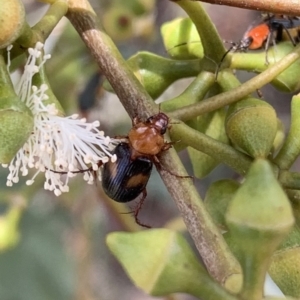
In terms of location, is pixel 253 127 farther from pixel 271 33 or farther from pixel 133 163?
pixel 271 33

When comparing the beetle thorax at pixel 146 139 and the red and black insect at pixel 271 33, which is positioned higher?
the beetle thorax at pixel 146 139

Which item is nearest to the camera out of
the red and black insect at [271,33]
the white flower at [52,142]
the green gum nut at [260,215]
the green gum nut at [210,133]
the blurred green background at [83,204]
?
the green gum nut at [260,215]

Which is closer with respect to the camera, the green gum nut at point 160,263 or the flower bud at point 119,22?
the green gum nut at point 160,263

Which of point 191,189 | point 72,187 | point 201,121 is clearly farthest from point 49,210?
point 191,189

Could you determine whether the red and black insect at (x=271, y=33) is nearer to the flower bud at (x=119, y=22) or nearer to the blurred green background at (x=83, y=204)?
the blurred green background at (x=83, y=204)

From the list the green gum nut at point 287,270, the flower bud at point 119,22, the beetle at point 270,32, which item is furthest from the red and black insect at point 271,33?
the green gum nut at point 287,270
